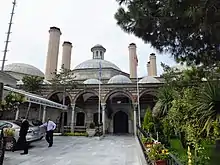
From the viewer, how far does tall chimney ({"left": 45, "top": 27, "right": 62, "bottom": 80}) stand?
26053mm

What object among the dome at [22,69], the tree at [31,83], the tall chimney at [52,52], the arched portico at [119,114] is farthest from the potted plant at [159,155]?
the dome at [22,69]

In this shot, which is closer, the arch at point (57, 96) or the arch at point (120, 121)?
the arch at point (57, 96)

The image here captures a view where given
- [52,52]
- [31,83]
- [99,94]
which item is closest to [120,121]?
[99,94]

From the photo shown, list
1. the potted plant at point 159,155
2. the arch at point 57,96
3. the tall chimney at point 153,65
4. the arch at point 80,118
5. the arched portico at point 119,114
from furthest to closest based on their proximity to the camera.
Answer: the tall chimney at point 153,65
the arch at point 80,118
the arched portico at point 119,114
the arch at point 57,96
the potted plant at point 159,155

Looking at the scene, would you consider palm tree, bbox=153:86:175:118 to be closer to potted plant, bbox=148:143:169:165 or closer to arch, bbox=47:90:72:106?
potted plant, bbox=148:143:169:165

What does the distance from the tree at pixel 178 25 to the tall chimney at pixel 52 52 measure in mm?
21109

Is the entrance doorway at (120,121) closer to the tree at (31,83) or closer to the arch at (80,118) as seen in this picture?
the arch at (80,118)

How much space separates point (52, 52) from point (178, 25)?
74.1ft

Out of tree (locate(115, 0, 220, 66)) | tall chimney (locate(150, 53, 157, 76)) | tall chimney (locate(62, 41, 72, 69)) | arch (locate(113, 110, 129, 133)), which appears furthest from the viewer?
tall chimney (locate(150, 53, 157, 76))

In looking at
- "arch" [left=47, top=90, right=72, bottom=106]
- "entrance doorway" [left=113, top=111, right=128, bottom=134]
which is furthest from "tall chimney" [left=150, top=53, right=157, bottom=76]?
"arch" [left=47, top=90, right=72, bottom=106]

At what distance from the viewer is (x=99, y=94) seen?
2003cm

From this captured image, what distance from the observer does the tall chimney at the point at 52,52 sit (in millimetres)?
26053

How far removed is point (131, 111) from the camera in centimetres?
2320

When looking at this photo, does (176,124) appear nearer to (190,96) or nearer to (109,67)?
(190,96)
